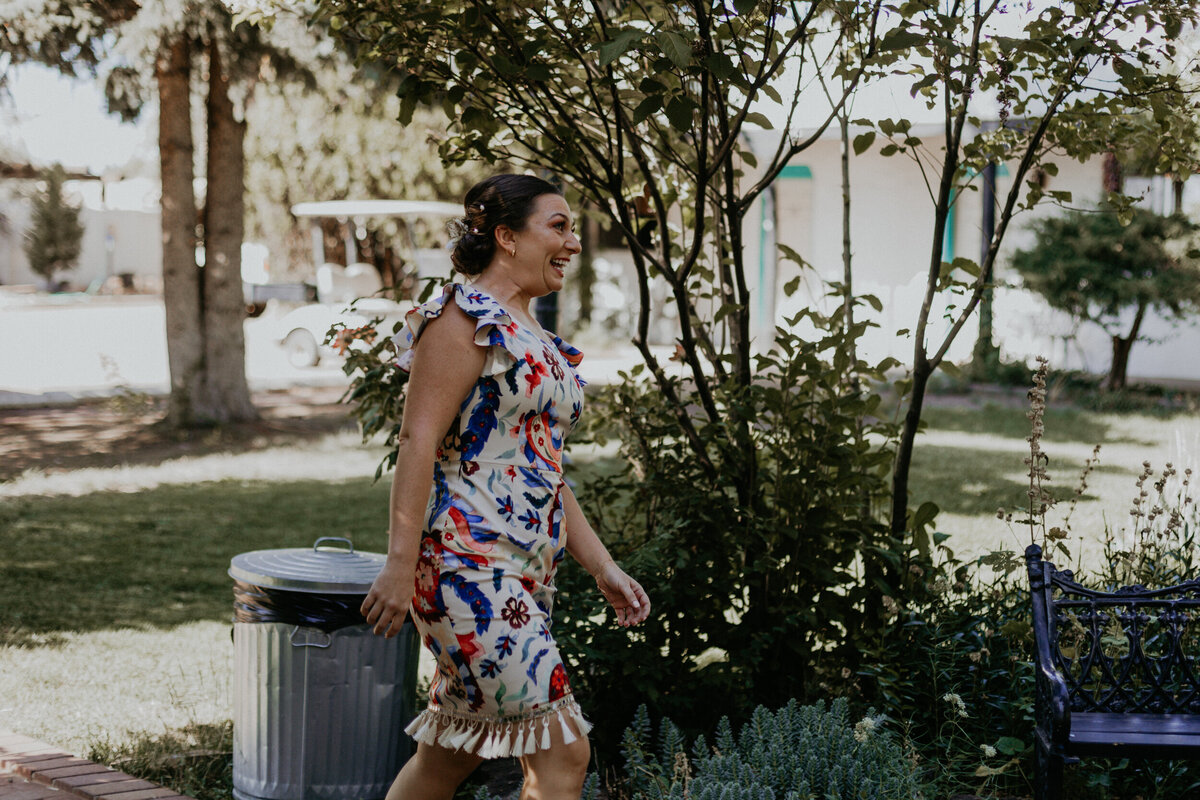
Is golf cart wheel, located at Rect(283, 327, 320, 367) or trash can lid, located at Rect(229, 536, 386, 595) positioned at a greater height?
golf cart wheel, located at Rect(283, 327, 320, 367)

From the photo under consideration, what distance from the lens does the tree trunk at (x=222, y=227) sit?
11.7m

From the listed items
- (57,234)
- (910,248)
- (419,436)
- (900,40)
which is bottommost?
(419,436)

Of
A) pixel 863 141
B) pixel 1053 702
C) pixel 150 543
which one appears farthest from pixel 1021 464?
pixel 1053 702

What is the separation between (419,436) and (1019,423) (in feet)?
37.1

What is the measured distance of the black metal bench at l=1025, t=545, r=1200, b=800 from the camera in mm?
2891

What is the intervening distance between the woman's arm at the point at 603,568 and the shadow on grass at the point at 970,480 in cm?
515

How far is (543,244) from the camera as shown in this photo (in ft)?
9.09

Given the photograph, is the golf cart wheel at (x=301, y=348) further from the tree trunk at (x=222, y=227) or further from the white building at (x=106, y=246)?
the white building at (x=106, y=246)

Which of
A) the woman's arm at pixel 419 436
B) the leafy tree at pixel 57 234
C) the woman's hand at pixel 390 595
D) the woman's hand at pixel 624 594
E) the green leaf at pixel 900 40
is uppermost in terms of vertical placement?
the leafy tree at pixel 57 234

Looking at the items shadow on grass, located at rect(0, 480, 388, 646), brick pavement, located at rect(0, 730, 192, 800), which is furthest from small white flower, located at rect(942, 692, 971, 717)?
shadow on grass, located at rect(0, 480, 388, 646)

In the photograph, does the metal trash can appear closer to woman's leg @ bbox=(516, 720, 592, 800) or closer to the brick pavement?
the brick pavement

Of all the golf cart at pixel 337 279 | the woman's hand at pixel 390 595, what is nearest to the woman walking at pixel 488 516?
the woman's hand at pixel 390 595

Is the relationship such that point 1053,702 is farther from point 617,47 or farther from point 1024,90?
point 1024,90

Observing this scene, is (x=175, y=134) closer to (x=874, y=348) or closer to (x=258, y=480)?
(x=258, y=480)
